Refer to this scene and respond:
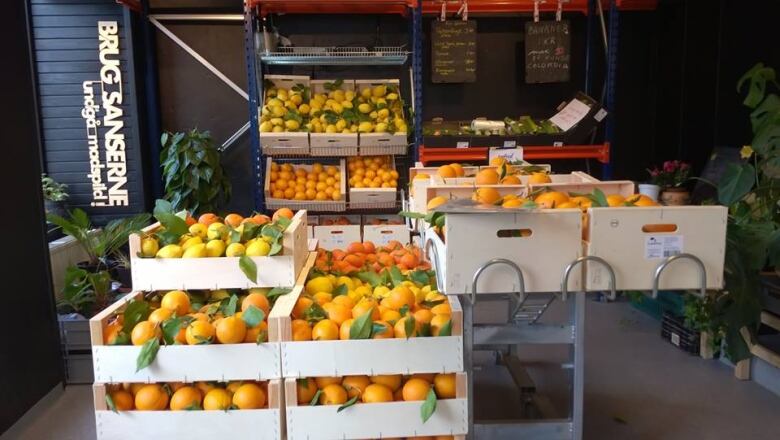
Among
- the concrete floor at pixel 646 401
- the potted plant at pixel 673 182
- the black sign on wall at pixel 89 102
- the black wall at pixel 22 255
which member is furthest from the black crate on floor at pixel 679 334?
the black sign on wall at pixel 89 102

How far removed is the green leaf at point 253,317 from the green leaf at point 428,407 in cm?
59

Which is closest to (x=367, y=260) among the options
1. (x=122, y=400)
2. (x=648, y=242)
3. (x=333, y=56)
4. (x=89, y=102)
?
(x=122, y=400)

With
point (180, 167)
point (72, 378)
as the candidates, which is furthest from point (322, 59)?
point (72, 378)

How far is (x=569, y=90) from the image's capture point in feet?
18.0

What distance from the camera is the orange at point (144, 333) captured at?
2.01 m

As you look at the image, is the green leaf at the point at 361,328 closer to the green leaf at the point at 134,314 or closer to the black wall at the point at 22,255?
the green leaf at the point at 134,314

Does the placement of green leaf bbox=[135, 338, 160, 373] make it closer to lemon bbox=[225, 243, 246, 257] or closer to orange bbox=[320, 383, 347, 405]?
lemon bbox=[225, 243, 246, 257]

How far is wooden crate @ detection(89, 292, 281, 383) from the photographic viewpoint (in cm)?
196

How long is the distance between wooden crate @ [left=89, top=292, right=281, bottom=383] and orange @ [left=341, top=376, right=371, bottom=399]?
8.8 inches

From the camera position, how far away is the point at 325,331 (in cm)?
198

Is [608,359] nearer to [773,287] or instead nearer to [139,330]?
[773,287]

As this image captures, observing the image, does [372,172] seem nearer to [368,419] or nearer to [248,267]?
[248,267]

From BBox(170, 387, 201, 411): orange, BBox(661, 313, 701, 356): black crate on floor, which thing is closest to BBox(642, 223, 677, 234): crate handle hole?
BBox(170, 387, 201, 411): orange

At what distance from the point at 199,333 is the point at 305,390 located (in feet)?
1.27
